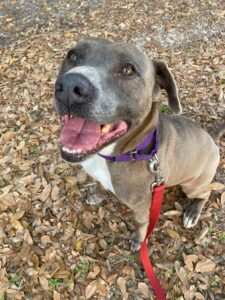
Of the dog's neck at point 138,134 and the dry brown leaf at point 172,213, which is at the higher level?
the dog's neck at point 138,134

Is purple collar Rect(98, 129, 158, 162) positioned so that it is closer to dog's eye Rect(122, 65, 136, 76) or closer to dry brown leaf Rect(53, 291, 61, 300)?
dog's eye Rect(122, 65, 136, 76)

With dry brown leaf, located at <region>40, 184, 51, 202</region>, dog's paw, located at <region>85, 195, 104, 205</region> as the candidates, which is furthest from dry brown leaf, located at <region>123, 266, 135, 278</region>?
dry brown leaf, located at <region>40, 184, 51, 202</region>

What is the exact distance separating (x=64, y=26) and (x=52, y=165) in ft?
10.7

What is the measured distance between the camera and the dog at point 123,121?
2.77 meters

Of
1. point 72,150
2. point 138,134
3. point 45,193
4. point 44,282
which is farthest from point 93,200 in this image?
point 72,150

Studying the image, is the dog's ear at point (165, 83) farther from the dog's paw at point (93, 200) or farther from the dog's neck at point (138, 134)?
the dog's paw at point (93, 200)

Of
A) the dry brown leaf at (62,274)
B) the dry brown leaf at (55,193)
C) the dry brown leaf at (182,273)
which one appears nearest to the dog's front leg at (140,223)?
the dry brown leaf at (182,273)

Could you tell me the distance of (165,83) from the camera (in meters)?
3.35

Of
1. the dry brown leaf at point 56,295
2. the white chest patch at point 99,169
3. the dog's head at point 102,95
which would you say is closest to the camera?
the dog's head at point 102,95

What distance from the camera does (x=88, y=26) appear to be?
276 inches

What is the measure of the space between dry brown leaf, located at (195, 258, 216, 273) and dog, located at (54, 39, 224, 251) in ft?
2.35

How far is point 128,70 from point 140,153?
0.73 metres

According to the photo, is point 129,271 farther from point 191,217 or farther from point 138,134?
point 138,134

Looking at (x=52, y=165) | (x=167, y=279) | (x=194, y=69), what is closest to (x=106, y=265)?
(x=167, y=279)
